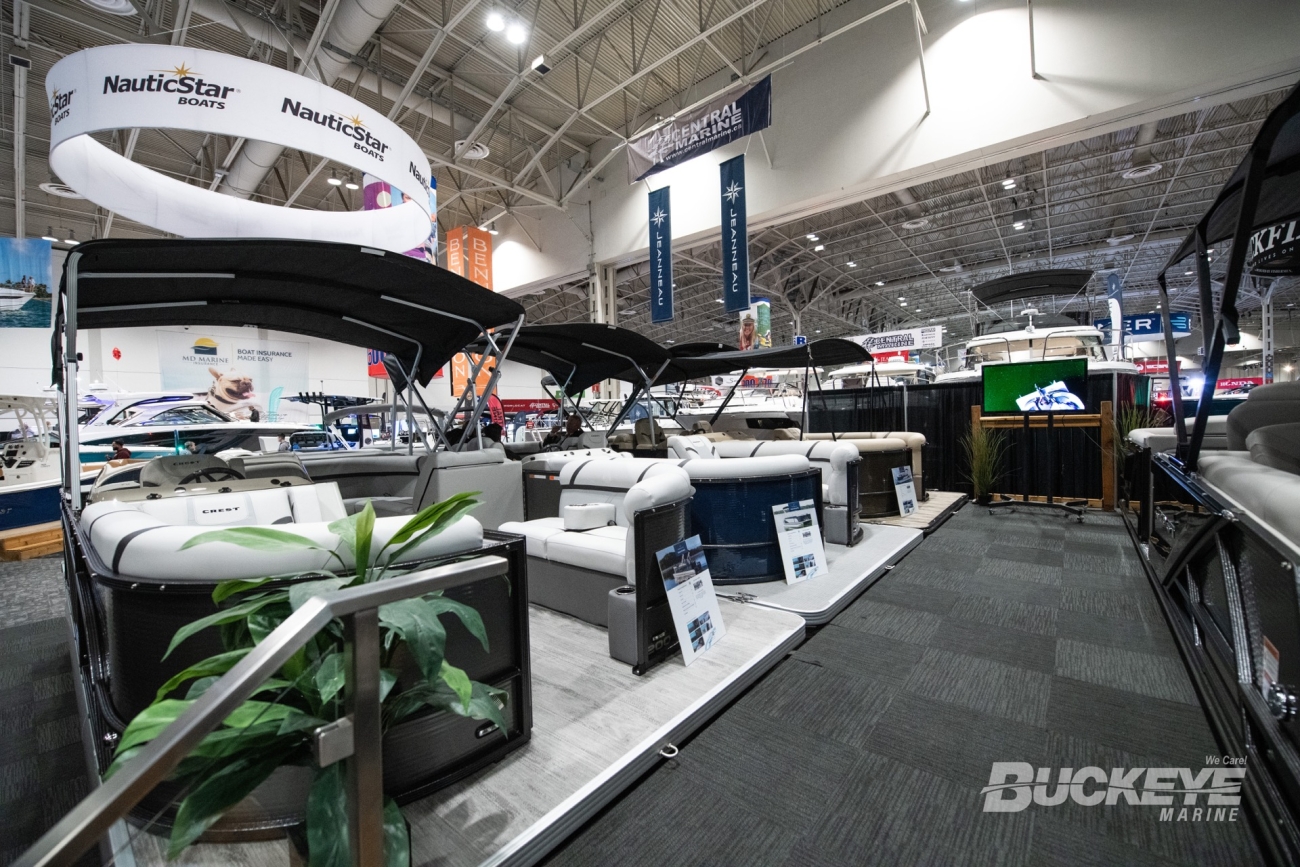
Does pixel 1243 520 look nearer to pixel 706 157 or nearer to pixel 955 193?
pixel 706 157

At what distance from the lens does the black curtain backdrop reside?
684 cm

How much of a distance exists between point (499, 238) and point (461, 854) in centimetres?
1663

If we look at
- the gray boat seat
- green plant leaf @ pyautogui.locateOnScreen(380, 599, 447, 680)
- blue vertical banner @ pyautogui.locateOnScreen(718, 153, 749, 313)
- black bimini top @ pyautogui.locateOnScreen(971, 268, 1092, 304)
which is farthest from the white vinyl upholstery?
black bimini top @ pyautogui.locateOnScreen(971, 268, 1092, 304)

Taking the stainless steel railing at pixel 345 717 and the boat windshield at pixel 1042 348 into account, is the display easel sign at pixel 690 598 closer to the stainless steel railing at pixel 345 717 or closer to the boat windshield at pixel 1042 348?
the stainless steel railing at pixel 345 717

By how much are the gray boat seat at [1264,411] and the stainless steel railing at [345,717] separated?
4.11 m

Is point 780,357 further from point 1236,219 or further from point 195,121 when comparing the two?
point 195,121

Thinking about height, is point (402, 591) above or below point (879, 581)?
above

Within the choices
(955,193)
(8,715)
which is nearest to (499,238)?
(955,193)

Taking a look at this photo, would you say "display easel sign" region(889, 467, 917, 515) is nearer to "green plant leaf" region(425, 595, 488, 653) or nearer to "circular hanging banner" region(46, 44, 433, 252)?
"green plant leaf" region(425, 595, 488, 653)

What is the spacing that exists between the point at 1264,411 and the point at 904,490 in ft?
10.6

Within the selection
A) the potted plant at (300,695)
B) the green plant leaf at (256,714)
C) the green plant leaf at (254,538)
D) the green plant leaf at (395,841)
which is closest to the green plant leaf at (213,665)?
the potted plant at (300,695)

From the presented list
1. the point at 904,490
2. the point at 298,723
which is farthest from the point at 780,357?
the point at 298,723

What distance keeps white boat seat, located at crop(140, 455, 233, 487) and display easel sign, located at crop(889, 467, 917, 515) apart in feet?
19.8

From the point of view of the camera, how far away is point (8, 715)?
259 cm
